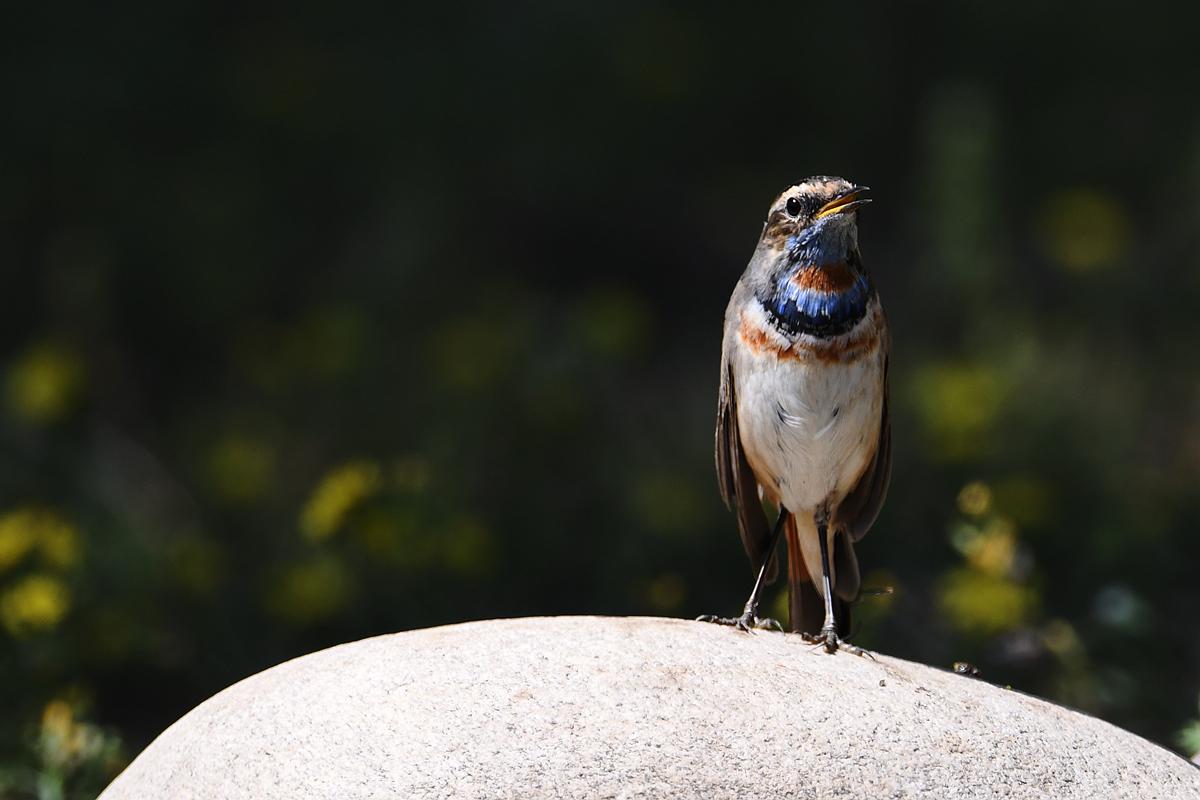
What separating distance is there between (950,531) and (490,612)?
5.39 feet

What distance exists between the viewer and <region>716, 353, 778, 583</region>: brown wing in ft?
15.6

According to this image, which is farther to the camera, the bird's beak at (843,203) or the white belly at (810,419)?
the white belly at (810,419)

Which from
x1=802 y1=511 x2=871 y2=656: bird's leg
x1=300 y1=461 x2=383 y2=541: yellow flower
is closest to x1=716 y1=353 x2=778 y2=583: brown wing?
x1=802 y1=511 x2=871 y2=656: bird's leg

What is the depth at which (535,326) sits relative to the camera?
25.1ft

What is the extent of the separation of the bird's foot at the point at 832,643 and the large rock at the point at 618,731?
0.19 metres

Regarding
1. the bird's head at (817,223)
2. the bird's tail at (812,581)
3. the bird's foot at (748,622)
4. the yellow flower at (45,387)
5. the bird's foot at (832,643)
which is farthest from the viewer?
the yellow flower at (45,387)

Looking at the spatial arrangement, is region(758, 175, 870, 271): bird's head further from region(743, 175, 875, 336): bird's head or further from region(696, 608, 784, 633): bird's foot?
region(696, 608, 784, 633): bird's foot

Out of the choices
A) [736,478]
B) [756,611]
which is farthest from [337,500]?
[756,611]

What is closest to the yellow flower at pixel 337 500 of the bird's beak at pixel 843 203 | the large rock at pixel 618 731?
the large rock at pixel 618 731

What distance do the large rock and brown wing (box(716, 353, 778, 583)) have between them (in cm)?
84

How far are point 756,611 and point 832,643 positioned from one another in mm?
466

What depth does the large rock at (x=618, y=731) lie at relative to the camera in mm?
3510

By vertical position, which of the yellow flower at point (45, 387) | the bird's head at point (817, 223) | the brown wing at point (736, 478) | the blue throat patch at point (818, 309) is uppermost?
the bird's head at point (817, 223)

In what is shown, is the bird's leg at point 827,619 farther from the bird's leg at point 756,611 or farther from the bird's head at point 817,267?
the bird's head at point 817,267
